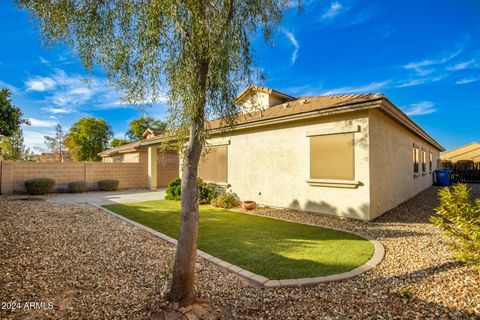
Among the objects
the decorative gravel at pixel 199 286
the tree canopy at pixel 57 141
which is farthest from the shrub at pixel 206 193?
the tree canopy at pixel 57 141

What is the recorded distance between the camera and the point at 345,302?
303 centimetres

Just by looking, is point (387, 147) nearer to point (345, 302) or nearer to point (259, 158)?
point (259, 158)

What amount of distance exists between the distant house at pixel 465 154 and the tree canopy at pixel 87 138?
155 ft

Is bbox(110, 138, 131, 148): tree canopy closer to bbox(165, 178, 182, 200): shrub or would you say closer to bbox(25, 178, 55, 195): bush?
bbox(25, 178, 55, 195): bush

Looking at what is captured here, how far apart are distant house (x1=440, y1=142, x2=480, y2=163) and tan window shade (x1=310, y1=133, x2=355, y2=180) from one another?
100 feet

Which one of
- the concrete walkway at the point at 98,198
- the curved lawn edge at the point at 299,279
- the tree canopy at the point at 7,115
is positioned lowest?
the concrete walkway at the point at 98,198

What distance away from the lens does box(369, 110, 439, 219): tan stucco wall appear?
763cm

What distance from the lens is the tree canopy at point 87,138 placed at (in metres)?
32.7

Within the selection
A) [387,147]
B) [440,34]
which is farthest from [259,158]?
[440,34]

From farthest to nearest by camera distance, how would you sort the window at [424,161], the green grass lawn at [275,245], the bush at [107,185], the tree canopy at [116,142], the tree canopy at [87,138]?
the tree canopy at [116,142], the tree canopy at [87,138], the bush at [107,185], the window at [424,161], the green grass lawn at [275,245]

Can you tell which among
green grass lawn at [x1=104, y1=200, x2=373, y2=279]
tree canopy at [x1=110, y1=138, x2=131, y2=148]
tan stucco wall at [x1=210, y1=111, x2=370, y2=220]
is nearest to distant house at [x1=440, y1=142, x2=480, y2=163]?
tan stucco wall at [x1=210, y1=111, x2=370, y2=220]

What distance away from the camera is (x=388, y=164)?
28.9 ft

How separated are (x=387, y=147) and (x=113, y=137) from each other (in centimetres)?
3748

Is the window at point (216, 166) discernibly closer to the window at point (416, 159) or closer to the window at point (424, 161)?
the window at point (416, 159)
